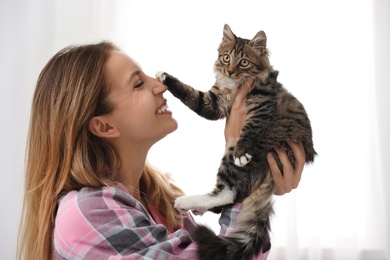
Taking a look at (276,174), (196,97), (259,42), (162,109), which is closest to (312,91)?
(259,42)

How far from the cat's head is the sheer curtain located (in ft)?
3.08

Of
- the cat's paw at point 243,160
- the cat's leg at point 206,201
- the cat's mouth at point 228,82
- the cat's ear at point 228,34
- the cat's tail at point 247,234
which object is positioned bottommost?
the cat's tail at point 247,234

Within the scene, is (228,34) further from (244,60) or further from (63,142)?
(63,142)

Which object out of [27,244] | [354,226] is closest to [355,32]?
[354,226]

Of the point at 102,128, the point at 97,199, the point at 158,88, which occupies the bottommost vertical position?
the point at 97,199

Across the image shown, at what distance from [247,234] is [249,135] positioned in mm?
353

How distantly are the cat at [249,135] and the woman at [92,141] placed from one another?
0.17 feet

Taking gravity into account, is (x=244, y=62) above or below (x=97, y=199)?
above

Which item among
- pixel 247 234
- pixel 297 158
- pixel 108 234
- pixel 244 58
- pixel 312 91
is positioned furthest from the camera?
pixel 312 91

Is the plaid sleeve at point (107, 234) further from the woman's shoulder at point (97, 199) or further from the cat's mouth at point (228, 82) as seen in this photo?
the cat's mouth at point (228, 82)

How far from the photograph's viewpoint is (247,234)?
140 centimetres

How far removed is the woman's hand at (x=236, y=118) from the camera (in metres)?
1.67

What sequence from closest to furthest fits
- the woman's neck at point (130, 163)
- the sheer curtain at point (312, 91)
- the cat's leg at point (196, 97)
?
the woman's neck at point (130, 163) < the cat's leg at point (196, 97) < the sheer curtain at point (312, 91)

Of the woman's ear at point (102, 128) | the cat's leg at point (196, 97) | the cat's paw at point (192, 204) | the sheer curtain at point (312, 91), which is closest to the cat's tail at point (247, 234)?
the cat's paw at point (192, 204)
